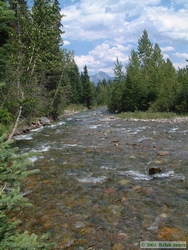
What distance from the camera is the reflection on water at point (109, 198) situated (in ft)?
18.0

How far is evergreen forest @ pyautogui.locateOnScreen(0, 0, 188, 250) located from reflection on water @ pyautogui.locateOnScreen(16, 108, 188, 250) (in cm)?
82

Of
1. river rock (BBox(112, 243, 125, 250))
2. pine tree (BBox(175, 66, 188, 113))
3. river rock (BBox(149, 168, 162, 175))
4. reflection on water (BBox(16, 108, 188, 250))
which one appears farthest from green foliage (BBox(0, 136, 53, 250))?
pine tree (BBox(175, 66, 188, 113))

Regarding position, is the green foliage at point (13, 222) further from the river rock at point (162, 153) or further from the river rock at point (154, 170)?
the river rock at point (162, 153)

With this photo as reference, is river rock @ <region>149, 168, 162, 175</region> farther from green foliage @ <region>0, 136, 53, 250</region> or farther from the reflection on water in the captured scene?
green foliage @ <region>0, 136, 53, 250</region>

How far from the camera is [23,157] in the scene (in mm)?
3518

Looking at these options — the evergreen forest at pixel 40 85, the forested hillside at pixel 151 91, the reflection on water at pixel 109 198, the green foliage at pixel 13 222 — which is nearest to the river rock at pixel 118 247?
the reflection on water at pixel 109 198

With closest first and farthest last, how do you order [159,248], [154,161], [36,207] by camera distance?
[159,248] < [36,207] < [154,161]

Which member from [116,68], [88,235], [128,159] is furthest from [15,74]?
[116,68]

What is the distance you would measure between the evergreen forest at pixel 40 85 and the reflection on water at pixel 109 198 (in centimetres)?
82

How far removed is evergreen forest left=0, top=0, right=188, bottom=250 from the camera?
3350mm

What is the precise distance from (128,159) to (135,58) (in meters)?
50.8

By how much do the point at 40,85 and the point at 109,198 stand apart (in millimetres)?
15698

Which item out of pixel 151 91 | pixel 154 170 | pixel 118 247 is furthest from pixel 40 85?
pixel 151 91

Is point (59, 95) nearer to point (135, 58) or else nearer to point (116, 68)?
point (116, 68)
